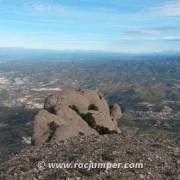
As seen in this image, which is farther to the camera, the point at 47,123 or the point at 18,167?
the point at 47,123

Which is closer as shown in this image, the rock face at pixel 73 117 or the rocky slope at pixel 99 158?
the rocky slope at pixel 99 158

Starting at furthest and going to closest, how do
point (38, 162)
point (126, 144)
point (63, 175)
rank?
point (126, 144) → point (38, 162) → point (63, 175)

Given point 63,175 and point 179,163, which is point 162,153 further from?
point 63,175

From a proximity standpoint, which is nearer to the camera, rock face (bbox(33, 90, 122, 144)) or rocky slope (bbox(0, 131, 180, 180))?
rocky slope (bbox(0, 131, 180, 180))

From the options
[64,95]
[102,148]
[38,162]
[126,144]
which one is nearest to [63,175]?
[38,162]

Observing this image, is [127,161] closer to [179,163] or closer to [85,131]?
[179,163]

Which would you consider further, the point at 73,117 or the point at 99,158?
the point at 73,117

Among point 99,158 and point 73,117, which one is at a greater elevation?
point 99,158

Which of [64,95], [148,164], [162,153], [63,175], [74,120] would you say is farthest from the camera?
[64,95]
